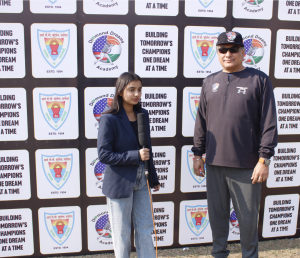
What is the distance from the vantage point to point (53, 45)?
2266mm

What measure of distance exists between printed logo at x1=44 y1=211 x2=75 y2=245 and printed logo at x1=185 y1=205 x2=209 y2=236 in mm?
1189

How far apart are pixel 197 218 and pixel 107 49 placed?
1.95 meters

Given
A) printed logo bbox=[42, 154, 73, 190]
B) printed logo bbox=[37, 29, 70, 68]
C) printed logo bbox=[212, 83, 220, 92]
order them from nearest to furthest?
printed logo bbox=[212, 83, 220, 92]
printed logo bbox=[37, 29, 70, 68]
printed logo bbox=[42, 154, 73, 190]

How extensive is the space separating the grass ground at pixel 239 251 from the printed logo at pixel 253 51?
1.94m

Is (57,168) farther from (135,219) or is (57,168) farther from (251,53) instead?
(251,53)

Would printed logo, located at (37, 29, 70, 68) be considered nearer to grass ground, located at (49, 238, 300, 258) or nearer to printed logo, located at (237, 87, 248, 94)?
printed logo, located at (237, 87, 248, 94)

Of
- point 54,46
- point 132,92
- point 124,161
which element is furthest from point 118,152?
point 54,46

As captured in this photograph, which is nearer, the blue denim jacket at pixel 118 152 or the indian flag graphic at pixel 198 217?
the blue denim jacket at pixel 118 152

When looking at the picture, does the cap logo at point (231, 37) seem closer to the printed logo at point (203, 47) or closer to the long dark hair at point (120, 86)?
the printed logo at point (203, 47)

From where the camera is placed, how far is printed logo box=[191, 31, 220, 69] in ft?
7.96

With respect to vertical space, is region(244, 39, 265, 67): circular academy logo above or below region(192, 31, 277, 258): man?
above

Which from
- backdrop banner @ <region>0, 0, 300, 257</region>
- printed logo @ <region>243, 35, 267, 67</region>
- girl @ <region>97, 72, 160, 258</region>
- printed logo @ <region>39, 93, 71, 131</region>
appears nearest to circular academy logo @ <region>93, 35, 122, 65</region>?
backdrop banner @ <region>0, 0, 300, 257</region>

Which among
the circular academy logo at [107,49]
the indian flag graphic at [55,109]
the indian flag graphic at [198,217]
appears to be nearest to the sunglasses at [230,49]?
the circular academy logo at [107,49]

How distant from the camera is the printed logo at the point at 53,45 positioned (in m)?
2.25
